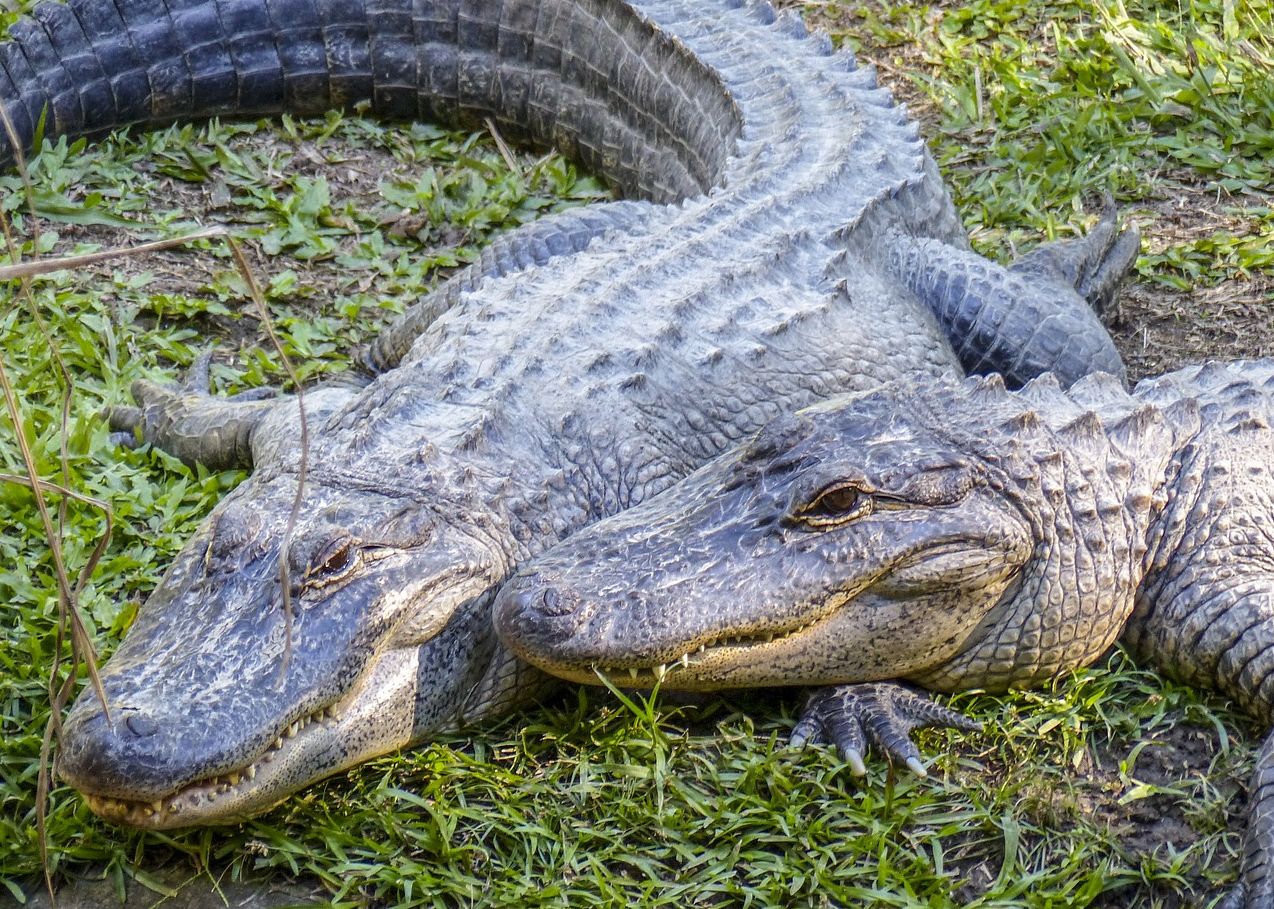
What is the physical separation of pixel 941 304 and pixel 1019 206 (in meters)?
1.27

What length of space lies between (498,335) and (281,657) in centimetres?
128

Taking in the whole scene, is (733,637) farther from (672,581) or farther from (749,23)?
(749,23)

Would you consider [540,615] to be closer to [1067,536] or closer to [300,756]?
[300,756]

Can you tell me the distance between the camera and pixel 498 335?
395 centimetres

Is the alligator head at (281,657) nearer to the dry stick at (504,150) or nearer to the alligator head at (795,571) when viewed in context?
the alligator head at (795,571)

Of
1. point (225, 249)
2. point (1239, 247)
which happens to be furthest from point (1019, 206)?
point (225, 249)

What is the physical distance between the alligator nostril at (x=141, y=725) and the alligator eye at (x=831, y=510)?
1400 millimetres

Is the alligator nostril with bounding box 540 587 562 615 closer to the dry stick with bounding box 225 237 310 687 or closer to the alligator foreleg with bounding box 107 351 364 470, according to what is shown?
the dry stick with bounding box 225 237 310 687

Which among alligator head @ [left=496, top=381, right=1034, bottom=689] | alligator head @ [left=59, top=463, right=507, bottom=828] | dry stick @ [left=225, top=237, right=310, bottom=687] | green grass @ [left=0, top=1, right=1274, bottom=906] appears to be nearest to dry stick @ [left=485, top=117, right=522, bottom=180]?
green grass @ [left=0, top=1, right=1274, bottom=906]

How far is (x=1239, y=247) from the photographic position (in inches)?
206

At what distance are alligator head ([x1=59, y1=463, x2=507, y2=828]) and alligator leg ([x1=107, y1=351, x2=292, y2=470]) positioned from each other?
2.57 ft

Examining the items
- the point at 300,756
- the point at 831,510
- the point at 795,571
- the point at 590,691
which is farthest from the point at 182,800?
the point at 831,510

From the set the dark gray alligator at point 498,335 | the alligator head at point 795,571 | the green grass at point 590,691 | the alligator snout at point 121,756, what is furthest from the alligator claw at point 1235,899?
the alligator snout at point 121,756

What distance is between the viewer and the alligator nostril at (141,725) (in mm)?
2744
